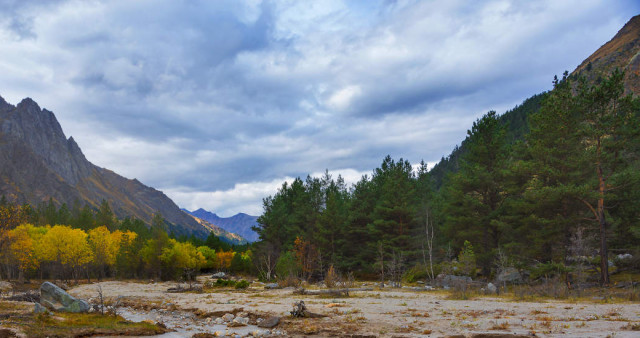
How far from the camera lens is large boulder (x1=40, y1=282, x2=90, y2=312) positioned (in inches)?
833

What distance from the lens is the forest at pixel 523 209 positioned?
3147cm

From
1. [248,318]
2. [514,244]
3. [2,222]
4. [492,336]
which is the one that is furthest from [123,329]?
[2,222]

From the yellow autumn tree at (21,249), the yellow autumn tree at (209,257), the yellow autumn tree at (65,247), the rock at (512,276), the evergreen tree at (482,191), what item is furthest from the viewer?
the yellow autumn tree at (209,257)

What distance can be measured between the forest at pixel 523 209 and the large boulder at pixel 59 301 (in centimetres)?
2448

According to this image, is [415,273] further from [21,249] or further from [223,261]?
[223,261]

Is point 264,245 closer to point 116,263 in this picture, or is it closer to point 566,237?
point 116,263

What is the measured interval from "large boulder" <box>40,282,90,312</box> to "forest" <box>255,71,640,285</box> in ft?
80.3

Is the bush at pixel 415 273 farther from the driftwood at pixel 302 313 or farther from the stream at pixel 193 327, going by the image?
the stream at pixel 193 327

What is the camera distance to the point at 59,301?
2188 cm

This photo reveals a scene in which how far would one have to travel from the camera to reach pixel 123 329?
14914 millimetres

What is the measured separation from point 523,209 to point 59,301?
3871 centimetres

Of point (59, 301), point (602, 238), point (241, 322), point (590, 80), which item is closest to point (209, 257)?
point (59, 301)

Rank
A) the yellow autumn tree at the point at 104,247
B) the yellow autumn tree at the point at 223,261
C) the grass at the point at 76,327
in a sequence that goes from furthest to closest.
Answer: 1. the yellow autumn tree at the point at 223,261
2. the yellow autumn tree at the point at 104,247
3. the grass at the point at 76,327

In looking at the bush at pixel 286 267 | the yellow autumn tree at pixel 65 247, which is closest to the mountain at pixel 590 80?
the bush at pixel 286 267
